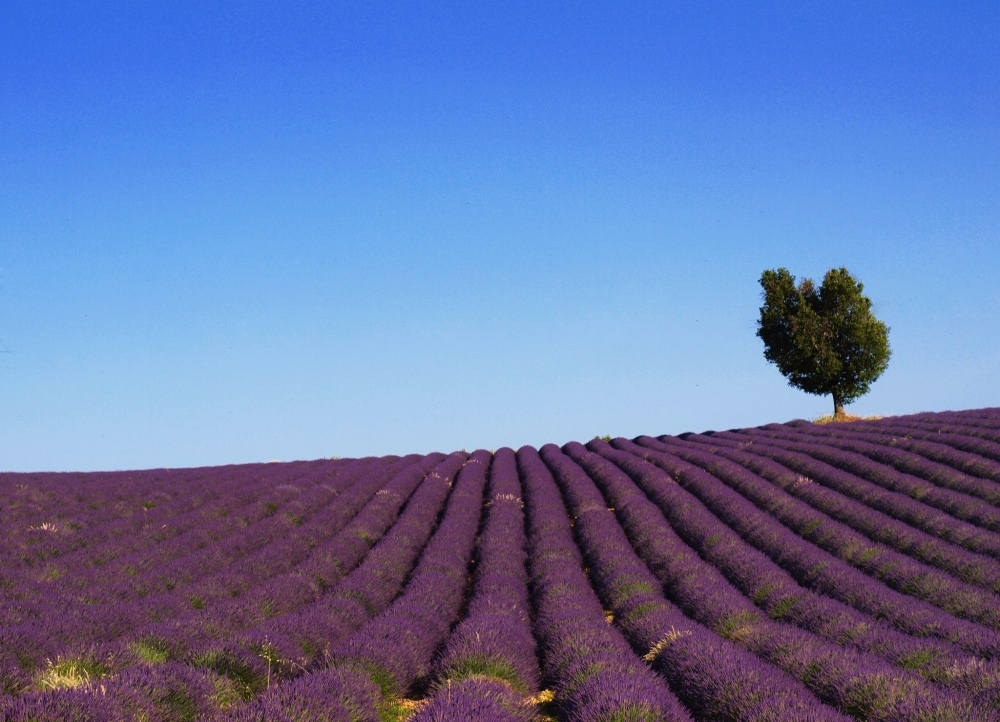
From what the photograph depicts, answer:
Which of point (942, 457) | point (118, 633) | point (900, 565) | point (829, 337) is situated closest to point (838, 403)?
point (829, 337)

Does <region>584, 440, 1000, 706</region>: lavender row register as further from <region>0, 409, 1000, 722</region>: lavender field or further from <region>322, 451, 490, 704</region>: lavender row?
<region>322, 451, 490, 704</region>: lavender row

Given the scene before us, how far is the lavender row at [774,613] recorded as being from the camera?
→ 6.31 metres

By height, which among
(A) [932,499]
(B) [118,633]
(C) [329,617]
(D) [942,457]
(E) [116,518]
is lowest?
(B) [118,633]

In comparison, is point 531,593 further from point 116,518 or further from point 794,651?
point 116,518

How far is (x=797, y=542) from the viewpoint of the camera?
12.6m

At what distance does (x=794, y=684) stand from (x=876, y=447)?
1539 cm

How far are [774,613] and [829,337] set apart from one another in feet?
101

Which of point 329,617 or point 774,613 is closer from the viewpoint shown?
point 329,617

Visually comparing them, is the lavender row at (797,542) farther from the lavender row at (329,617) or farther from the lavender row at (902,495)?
the lavender row at (329,617)

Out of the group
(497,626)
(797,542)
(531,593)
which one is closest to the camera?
(497,626)

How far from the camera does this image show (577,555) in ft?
44.1

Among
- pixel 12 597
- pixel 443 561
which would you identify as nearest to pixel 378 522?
pixel 443 561

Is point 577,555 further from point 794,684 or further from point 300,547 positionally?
point 794,684

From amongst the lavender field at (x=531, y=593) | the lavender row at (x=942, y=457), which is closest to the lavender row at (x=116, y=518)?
the lavender field at (x=531, y=593)
